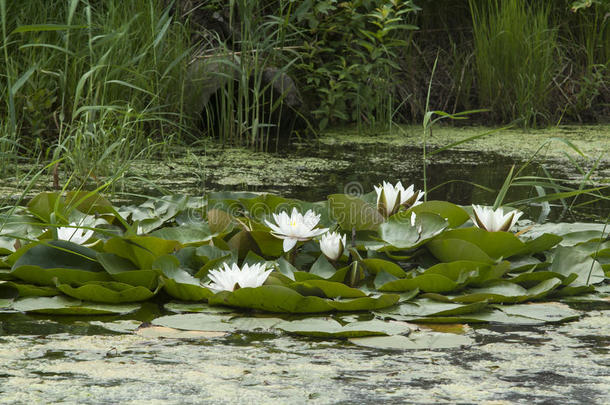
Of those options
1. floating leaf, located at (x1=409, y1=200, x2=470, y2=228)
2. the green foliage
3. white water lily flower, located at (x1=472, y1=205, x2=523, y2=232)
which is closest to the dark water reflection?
floating leaf, located at (x1=409, y1=200, x2=470, y2=228)

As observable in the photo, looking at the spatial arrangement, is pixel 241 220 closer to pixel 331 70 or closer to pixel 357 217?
pixel 357 217

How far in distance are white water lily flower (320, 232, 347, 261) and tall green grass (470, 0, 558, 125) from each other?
3.57 meters

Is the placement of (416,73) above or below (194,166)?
above

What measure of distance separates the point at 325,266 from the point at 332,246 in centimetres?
5

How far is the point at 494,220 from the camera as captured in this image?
1980 mm

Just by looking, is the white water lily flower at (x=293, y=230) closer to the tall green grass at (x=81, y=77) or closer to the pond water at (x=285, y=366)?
the pond water at (x=285, y=366)

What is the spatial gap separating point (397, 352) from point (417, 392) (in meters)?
0.21

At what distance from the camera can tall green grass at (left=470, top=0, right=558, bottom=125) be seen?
5.23m

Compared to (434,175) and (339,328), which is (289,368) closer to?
(339,328)

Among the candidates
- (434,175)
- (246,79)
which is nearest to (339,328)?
(434,175)

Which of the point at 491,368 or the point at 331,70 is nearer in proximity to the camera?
the point at 491,368

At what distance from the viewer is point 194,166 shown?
3.63 metres

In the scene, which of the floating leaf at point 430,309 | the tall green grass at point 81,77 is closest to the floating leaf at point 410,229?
the floating leaf at point 430,309

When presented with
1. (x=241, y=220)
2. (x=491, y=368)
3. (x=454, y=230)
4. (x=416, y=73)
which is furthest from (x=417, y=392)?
(x=416, y=73)
